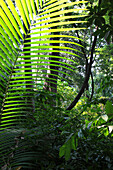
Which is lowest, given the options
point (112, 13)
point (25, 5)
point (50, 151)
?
point (50, 151)

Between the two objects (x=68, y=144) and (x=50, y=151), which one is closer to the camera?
(x=68, y=144)

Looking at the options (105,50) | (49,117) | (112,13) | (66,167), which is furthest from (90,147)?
(105,50)

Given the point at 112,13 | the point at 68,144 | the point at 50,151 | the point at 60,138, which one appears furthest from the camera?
the point at 60,138

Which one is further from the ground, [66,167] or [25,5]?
[25,5]

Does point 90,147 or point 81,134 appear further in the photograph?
point 90,147

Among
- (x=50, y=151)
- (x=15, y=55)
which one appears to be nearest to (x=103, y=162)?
(x=50, y=151)

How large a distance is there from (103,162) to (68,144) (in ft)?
3.09

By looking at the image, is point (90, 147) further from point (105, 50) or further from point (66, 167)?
point (105, 50)

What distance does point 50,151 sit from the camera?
5.77 ft

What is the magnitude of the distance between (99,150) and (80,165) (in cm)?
27

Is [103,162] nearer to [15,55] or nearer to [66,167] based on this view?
[66,167]

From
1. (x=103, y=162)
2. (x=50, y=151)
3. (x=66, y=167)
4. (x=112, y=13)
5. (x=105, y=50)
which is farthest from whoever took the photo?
(x=105, y=50)

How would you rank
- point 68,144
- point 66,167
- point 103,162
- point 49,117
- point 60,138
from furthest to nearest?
1. point 49,117
2. point 60,138
3. point 103,162
4. point 66,167
5. point 68,144

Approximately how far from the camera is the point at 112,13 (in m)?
1.92
